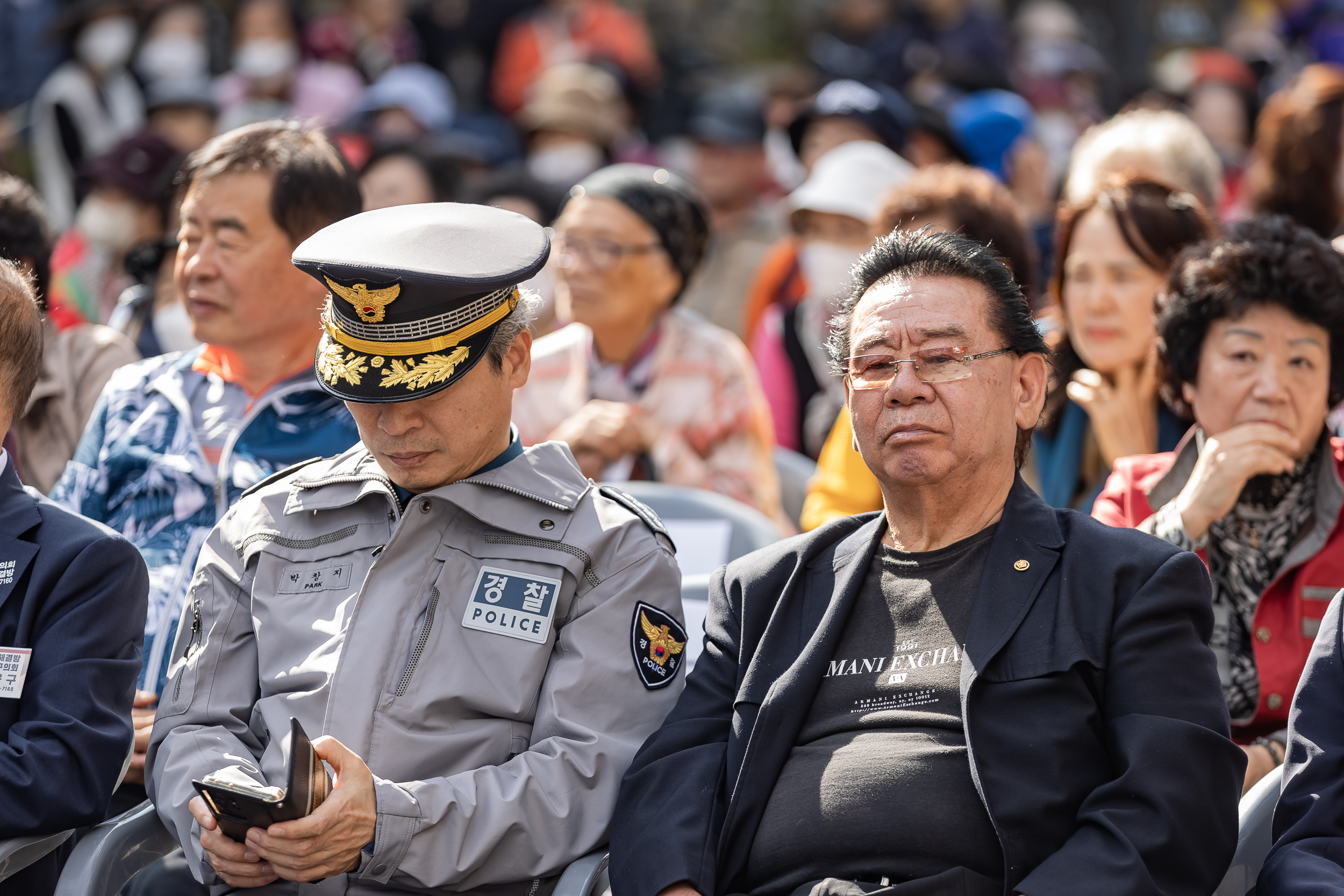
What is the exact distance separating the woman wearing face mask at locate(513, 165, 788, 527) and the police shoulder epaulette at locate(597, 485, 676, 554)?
4.89 ft

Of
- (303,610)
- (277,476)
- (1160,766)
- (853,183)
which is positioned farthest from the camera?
(853,183)

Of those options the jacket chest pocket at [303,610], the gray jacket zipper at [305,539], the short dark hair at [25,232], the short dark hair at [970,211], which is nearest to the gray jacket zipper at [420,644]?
the jacket chest pocket at [303,610]

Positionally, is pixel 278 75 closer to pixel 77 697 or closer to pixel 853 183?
pixel 853 183

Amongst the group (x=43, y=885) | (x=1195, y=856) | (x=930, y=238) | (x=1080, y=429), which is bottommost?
(x=43, y=885)

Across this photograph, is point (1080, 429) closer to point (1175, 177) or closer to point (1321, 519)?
point (1321, 519)

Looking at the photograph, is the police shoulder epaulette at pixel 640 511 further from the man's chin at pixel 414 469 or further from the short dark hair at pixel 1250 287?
the short dark hair at pixel 1250 287

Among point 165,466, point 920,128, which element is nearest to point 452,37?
point 920,128

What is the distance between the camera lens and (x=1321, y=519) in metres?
Result: 3.16

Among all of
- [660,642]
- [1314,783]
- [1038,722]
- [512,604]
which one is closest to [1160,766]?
[1038,722]

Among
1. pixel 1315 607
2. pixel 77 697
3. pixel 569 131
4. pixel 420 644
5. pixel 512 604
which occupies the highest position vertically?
pixel 569 131

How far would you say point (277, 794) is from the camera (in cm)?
234

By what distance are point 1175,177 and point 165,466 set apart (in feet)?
11.2

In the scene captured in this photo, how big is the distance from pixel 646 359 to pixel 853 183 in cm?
164

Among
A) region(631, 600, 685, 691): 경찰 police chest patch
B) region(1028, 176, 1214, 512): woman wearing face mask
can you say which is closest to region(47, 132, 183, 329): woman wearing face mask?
region(1028, 176, 1214, 512): woman wearing face mask
